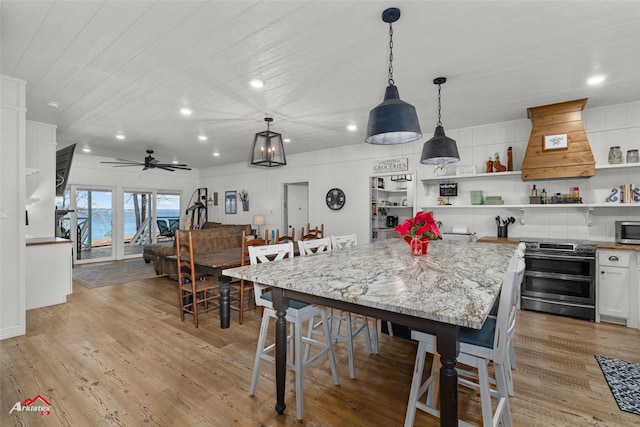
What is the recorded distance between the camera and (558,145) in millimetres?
3809

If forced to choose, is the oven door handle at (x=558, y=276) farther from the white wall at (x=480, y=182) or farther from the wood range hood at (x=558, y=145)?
the wood range hood at (x=558, y=145)

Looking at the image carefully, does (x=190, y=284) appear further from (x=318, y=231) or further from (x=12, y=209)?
(x=318, y=231)

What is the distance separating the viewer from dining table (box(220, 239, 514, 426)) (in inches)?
47.4

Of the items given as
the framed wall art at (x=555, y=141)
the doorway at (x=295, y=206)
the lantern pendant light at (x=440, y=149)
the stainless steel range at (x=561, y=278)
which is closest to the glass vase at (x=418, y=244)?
the lantern pendant light at (x=440, y=149)

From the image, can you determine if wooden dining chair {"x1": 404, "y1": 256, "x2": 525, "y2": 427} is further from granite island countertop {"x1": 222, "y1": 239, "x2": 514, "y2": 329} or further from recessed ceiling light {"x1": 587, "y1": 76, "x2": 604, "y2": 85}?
recessed ceiling light {"x1": 587, "y1": 76, "x2": 604, "y2": 85}

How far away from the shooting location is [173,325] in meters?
3.45

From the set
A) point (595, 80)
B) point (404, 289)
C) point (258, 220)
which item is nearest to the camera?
point (404, 289)

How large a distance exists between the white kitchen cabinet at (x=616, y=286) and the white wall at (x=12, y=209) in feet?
21.2

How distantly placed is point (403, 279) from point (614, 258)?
3426 millimetres

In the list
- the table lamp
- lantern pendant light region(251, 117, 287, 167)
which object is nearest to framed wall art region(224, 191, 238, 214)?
the table lamp

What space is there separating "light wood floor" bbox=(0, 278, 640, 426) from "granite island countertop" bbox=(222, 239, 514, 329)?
94cm

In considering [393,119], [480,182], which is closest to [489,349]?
[393,119]

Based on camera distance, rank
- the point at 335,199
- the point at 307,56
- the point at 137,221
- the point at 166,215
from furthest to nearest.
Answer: the point at 166,215 < the point at 137,221 < the point at 335,199 < the point at 307,56

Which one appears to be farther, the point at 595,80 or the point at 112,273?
the point at 112,273
